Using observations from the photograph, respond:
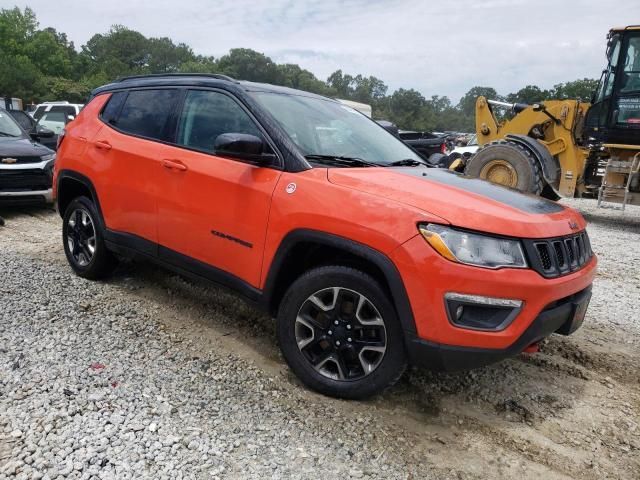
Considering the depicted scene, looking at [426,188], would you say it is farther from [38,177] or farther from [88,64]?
[88,64]

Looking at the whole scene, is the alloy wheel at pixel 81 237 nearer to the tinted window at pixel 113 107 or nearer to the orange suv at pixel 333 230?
the orange suv at pixel 333 230

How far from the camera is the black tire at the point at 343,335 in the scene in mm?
2723

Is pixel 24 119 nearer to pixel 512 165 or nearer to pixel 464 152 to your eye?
pixel 512 165

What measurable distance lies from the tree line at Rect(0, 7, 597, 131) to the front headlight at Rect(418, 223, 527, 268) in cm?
3026

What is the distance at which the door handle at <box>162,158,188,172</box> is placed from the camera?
3563 millimetres

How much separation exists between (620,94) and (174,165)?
878 centimetres

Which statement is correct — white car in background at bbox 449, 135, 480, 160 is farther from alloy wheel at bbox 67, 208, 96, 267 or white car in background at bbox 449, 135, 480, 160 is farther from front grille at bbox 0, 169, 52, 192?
alloy wheel at bbox 67, 208, 96, 267

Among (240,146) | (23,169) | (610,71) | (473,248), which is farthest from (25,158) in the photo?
(610,71)

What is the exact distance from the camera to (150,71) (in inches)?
3804

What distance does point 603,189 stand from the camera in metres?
9.62

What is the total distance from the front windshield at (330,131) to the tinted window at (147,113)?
844 mm

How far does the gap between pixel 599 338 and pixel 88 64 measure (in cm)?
7909

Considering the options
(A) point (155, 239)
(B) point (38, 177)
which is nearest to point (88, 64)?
(B) point (38, 177)

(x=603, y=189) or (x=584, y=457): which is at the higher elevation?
(x=603, y=189)
